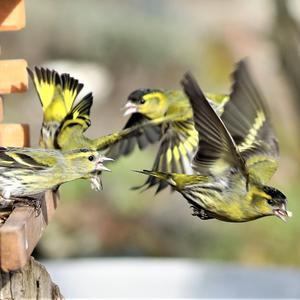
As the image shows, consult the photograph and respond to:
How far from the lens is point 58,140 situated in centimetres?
615

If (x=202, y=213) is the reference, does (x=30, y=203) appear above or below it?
above

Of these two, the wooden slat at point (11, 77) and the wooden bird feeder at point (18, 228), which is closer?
the wooden bird feeder at point (18, 228)

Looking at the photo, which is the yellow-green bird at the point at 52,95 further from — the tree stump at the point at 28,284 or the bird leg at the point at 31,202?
the tree stump at the point at 28,284

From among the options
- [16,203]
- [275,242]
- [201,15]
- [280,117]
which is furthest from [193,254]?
[201,15]

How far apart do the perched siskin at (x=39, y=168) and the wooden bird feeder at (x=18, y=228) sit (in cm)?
12

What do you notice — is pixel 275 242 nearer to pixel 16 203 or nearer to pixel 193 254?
pixel 193 254

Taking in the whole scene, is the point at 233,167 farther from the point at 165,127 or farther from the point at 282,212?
the point at 165,127

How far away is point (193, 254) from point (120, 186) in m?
1.58

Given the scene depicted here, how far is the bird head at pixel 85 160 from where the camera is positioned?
5.46 meters

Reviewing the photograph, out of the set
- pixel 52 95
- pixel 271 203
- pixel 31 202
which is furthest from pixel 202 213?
pixel 52 95

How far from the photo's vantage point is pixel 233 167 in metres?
5.20

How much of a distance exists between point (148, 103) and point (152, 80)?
1057 cm

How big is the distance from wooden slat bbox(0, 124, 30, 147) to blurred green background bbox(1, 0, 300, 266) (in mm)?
5569

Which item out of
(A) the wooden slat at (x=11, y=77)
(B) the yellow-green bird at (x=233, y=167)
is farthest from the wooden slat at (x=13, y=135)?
(B) the yellow-green bird at (x=233, y=167)
